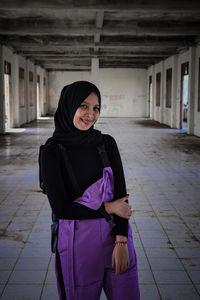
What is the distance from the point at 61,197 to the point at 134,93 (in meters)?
25.4

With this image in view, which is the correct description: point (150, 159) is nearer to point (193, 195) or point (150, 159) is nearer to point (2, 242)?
point (193, 195)

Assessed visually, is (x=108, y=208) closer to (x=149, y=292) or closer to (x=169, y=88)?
(x=149, y=292)

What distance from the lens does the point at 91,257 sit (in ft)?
5.21

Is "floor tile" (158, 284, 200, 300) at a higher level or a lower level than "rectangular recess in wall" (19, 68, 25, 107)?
lower

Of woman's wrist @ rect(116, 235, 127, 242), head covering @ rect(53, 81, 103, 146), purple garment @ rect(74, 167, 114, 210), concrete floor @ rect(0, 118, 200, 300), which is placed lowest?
concrete floor @ rect(0, 118, 200, 300)

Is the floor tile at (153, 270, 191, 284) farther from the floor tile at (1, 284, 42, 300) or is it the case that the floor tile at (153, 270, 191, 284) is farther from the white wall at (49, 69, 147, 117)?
the white wall at (49, 69, 147, 117)

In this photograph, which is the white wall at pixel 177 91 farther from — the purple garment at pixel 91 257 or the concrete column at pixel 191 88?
the purple garment at pixel 91 257

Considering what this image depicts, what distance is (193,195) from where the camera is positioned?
5590 mm

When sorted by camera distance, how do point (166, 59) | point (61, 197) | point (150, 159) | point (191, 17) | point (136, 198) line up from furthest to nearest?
point (166, 59) → point (191, 17) → point (150, 159) → point (136, 198) → point (61, 197)

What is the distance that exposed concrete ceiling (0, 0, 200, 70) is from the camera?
28.4 feet

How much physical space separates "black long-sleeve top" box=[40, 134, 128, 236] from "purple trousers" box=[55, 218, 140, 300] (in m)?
0.05

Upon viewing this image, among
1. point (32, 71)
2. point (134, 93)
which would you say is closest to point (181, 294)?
point (32, 71)

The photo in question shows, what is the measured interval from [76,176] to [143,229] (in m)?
2.66

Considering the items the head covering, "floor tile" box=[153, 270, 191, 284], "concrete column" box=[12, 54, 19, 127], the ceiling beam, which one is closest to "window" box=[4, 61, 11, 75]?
"concrete column" box=[12, 54, 19, 127]
